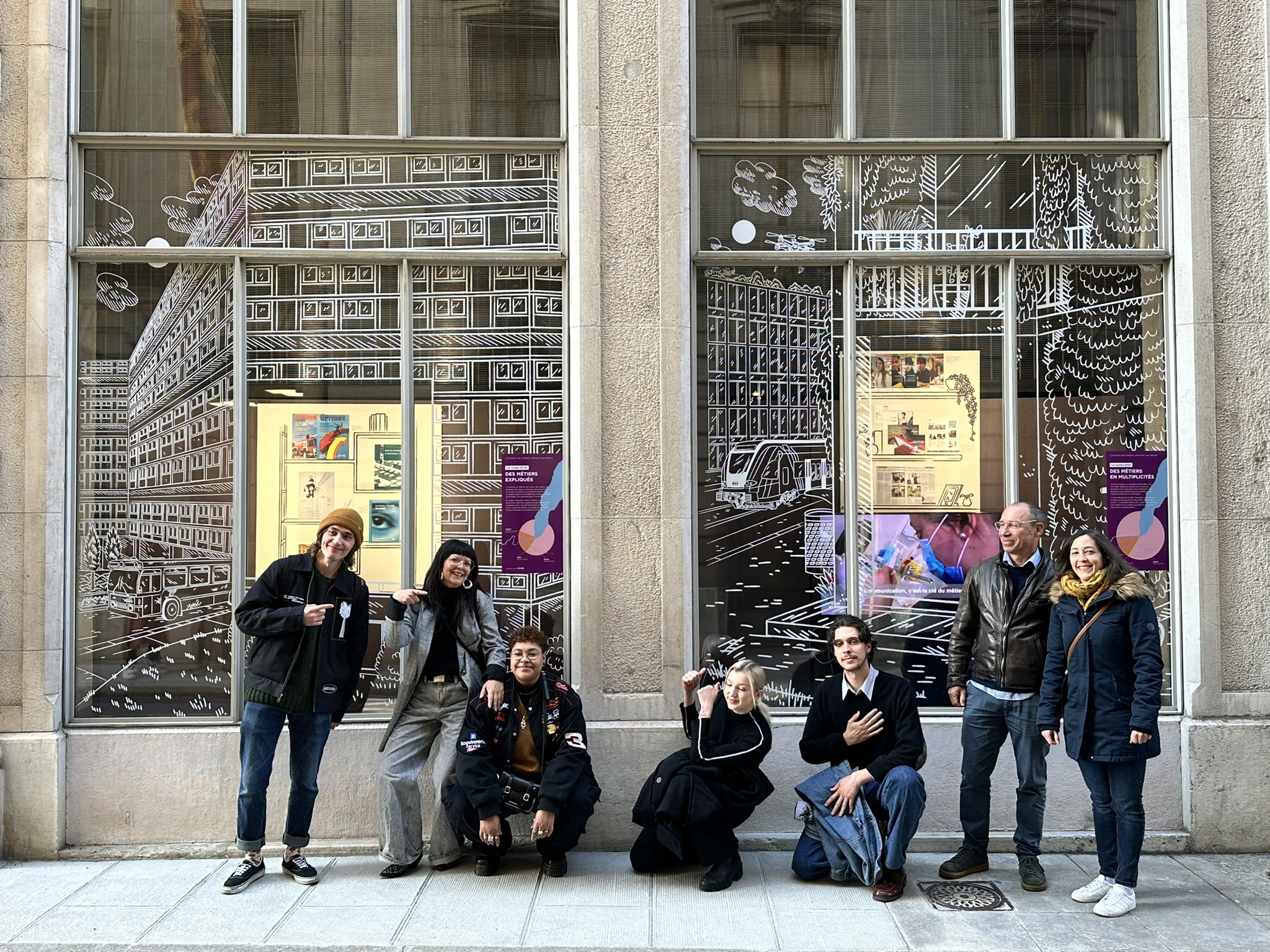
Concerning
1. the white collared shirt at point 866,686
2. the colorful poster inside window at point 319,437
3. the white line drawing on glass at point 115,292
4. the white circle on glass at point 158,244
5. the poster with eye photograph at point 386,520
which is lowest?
the white collared shirt at point 866,686

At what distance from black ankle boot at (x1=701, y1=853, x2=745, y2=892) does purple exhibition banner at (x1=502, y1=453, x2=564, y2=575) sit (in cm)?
203

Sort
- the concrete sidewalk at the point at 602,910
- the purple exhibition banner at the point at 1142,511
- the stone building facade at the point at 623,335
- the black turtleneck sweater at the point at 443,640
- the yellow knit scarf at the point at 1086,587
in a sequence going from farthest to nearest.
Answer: the purple exhibition banner at the point at 1142,511
the stone building facade at the point at 623,335
the black turtleneck sweater at the point at 443,640
the yellow knit scarf at the point at 1086,587
the concrete sidewalk at the point at 602,910

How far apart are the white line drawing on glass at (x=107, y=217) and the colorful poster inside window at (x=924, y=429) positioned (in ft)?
15.8

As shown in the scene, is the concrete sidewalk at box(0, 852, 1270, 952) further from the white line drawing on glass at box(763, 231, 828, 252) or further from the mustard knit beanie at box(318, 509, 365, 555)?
the white line drawing on glass at box(763, 231, 828, 252)

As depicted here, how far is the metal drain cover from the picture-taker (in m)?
5.71

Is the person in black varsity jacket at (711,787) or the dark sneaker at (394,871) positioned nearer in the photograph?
the person in black varsity jacket at (711,787)

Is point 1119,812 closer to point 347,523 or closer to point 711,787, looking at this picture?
point 711,787

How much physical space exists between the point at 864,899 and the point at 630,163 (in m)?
4.52

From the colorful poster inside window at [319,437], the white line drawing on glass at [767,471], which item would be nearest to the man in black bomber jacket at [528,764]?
the white line drawing on glass at [767,471]

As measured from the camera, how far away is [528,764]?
242 inches

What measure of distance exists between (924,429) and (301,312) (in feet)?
13.4

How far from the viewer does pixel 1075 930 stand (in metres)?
5.40

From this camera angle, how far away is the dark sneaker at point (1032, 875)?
5.94 metres

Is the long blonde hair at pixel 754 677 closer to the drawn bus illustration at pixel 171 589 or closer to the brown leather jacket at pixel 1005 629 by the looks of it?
the brown leather jacket at pixel 1005 629
